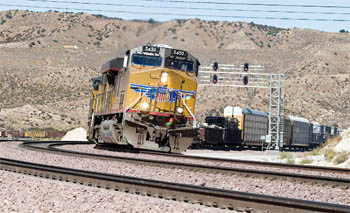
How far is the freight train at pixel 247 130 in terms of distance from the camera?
128 feet

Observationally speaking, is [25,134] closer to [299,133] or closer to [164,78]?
[299,133]

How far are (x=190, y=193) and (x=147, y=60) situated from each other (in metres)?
12.0

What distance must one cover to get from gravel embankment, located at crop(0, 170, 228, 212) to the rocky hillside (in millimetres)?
58261

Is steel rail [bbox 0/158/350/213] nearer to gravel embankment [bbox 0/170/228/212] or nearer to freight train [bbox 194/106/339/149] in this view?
gravel embankment [bbox 0/170/228/212]

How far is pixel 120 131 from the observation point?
2052 centimetres

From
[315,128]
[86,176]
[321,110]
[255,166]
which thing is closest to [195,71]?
[255,166]

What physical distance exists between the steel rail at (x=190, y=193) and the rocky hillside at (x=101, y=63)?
5694 centimetres

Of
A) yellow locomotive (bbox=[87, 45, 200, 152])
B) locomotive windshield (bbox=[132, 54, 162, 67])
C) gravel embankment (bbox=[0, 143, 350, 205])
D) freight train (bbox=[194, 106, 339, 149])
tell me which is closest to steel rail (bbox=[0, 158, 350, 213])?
gravel embankment (bbox=[0, 143, 350, 205])

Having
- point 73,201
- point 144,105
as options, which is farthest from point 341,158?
point 73,201

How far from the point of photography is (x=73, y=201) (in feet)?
27.6

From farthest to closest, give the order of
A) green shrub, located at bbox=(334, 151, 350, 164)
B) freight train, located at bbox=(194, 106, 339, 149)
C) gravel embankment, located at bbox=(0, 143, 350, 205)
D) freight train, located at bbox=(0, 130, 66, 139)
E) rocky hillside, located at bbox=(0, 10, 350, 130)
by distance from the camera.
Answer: rocky hillside, located at bbox=(0, 10, 350, 130) < freight train, located at bbox=(0, 130, 66, 139) < freight train, located at bbox=(194, 106, 339, 149) < green shrub, located at bbox=(334, 151, 350, 164) < gravel embankment, located at bbox=(0, 143, 350, 205)

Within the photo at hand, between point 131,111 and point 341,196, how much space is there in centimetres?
1150

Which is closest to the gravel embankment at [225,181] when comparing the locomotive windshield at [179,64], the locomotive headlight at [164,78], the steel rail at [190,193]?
the steel rail at [190,193]

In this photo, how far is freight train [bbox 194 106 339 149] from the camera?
128ft
